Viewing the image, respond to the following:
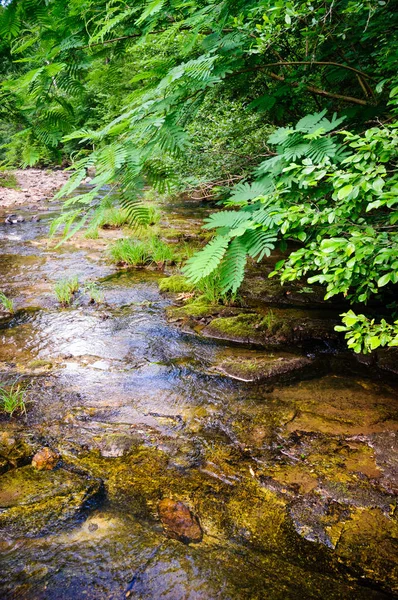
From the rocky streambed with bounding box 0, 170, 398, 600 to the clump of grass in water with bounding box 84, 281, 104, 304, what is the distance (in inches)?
20.5

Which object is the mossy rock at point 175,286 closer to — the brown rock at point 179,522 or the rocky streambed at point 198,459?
the rocky streambed at point 198,459

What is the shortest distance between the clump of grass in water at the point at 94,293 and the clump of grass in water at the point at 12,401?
2.59m

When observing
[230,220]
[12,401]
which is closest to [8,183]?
[12,401]

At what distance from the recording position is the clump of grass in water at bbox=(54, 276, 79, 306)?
6.47 m

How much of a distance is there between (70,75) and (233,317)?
13.2 ft

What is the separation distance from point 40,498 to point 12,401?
134 cm

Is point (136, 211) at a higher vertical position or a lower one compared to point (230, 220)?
higher

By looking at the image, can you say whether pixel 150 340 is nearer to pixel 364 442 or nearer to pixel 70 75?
pixel 364 442

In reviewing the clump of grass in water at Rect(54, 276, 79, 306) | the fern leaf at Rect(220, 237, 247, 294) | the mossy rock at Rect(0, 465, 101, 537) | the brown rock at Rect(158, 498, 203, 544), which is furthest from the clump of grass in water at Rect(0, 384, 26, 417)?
the fern leaf at Rect(220, 237, 247, 294)

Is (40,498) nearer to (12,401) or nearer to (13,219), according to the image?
(12,401)

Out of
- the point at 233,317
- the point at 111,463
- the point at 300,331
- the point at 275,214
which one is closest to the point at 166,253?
the point at 233,317

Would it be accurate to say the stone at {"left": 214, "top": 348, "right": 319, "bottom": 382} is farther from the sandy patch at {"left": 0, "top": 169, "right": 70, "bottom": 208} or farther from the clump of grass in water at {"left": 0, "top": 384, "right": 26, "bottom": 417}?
the sandy patch at {"left": 0, "top": 169, "right": 70, "bottom": 208}

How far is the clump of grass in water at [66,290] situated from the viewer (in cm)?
647

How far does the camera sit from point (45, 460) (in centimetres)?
326
